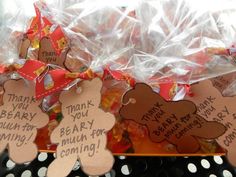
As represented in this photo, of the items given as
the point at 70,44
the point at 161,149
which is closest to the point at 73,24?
the point at 70,44

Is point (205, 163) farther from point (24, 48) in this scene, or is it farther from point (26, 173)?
point (24, 48)

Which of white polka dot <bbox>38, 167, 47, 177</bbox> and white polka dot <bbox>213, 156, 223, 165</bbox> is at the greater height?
white polka dot <bbox>213, 156, 223, 165</bbox>

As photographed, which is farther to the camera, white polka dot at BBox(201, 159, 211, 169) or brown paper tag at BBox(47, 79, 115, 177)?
white polka dot at BBox(201, 159, 211, 169)

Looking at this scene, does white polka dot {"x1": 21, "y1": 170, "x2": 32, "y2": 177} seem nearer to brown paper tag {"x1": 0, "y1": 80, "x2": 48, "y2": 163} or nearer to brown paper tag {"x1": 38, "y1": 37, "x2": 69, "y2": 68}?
brown paper tag {"x1": 0, "y1": 80, "x2": 48, "y2": 163}

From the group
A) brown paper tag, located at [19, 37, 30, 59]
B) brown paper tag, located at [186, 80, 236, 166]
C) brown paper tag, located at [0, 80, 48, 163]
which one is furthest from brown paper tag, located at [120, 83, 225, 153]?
brown paper tag, located at [19, 37, 30, 59]

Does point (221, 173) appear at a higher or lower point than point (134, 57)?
lower

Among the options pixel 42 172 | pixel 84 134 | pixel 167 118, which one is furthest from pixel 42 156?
pixel 167 118

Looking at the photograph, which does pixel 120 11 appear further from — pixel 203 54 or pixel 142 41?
pixel 203 54
